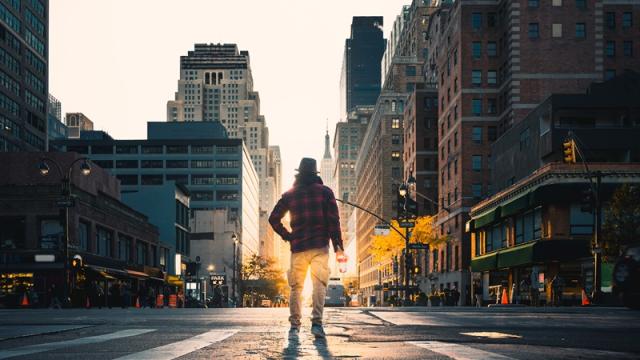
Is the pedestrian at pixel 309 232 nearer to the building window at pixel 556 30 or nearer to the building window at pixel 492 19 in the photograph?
the building window at pixel 556 30

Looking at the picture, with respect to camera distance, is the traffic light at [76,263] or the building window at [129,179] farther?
the building window at [129,179]

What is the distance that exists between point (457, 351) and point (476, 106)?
2600 inches

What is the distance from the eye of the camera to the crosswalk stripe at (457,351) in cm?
636

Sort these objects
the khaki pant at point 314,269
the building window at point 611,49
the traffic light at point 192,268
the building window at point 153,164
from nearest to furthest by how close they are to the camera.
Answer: the khaki pant at point 314,269 → the building window at point 611,49 → the traffic light at point 192,268 → the building window at point 153,164

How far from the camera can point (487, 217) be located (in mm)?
56188

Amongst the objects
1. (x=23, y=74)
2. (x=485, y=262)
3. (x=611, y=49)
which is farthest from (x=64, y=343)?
(x=23, y=74)

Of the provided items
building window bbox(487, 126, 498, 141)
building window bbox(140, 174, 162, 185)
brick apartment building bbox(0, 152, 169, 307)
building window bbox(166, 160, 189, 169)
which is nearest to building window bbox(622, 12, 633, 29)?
building window bbox(487, 126, 498, 141)

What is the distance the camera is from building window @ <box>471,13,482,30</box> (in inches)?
2803

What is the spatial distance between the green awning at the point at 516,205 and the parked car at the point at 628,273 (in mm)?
28754

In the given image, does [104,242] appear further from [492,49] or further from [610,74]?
[610,74]

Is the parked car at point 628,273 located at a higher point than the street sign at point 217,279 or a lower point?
higher

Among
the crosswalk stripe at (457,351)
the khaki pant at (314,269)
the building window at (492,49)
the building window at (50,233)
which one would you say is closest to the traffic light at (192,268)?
the building window at (50,233)

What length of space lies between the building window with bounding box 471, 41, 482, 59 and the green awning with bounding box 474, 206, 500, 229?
58.0ft

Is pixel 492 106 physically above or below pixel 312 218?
above
